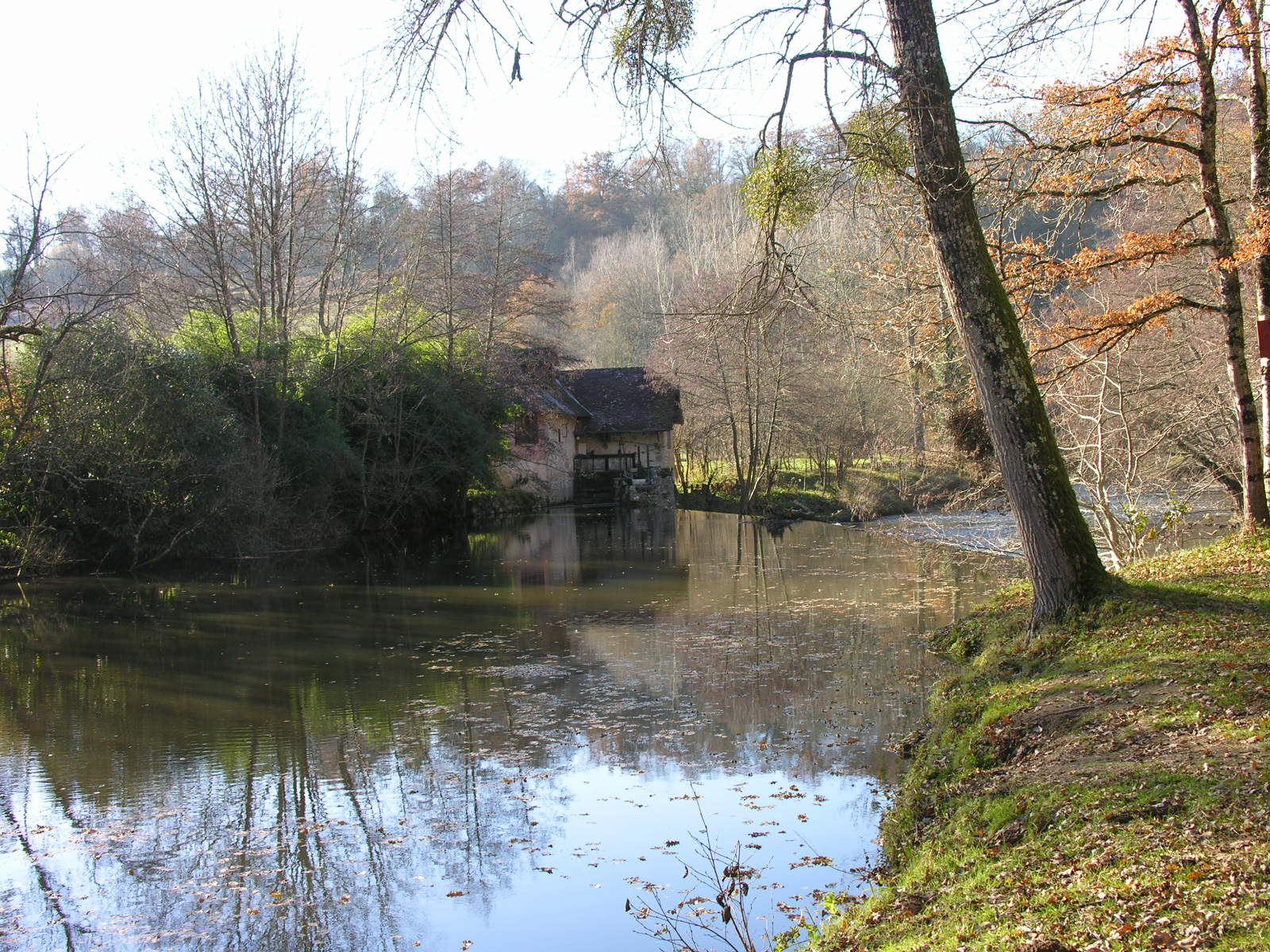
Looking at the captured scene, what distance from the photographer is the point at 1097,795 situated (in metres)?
4.68

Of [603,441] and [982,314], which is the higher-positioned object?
[603,441]

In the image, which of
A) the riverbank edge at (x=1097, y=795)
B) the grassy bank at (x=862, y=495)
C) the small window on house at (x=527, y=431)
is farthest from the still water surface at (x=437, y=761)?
the small window on house at (x=527, y=431)

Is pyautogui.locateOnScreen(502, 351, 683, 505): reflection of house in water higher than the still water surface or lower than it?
higher

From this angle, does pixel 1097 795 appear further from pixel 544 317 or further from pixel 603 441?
pixel 603 441

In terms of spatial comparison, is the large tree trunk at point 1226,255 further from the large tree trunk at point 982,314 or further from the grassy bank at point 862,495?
the grassy bank at point 862,495

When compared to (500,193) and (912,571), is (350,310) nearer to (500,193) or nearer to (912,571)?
(500,193)

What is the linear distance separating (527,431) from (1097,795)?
30.3 metres

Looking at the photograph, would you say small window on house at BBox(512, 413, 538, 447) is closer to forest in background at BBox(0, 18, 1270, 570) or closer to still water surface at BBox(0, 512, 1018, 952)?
forest in background at BBox(0, 18, 1270, 570)

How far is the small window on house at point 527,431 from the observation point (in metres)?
33.5

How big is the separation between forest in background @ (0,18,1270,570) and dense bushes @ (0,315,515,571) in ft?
0.22

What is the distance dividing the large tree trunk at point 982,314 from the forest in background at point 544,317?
1.11 ft

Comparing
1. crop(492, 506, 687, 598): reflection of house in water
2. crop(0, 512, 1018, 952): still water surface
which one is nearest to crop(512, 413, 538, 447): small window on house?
crop(492, 506, 687, 598): reflection of house in water

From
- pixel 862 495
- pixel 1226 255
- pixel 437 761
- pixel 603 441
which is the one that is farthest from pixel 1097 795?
pixel 603 441

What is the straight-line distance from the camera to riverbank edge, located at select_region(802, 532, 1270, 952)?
3.45 meters
